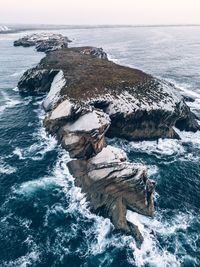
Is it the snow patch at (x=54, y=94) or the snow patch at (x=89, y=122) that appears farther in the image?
the snow patch at (x=54, y=94)

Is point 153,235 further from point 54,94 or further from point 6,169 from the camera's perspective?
point 54,94

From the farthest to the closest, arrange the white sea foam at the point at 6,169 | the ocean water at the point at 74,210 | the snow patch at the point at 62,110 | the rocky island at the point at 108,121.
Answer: the snow patch at the point at 62,110 < the white sea foam at the point at 6,169 < the rocky island at the point at 108,121 < the ocean water at the point at 74,210

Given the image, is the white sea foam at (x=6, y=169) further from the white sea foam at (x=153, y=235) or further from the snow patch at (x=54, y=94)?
the white sea foam at (x=153, y=235)

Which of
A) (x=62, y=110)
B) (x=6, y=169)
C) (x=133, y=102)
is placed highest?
(x=62, y=110)

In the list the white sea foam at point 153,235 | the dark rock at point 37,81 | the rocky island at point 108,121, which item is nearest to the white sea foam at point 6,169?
the rocky island at point 108,121

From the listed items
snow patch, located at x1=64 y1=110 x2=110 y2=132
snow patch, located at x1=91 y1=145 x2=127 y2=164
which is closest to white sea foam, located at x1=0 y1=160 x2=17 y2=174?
snow patch, located at x1=64 y1=110 x2=110 y2=132

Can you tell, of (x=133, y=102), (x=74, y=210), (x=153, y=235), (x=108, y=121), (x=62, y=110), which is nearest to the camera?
(x=153, y=235)

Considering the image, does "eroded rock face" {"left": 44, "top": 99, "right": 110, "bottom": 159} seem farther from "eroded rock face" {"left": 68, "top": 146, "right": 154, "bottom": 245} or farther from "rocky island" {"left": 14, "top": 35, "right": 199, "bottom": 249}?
"eroded rock face" {"left": 68, "top": 146, "right": 154, "bottom": 245}

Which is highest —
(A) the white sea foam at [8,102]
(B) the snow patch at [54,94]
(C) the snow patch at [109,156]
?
(C) the snow patch at [109,156]

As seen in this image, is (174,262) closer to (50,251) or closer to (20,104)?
(50,251)

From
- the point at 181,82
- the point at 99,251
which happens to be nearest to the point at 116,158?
the point at 99,251

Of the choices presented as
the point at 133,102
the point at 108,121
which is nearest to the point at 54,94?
the point at 133,102
